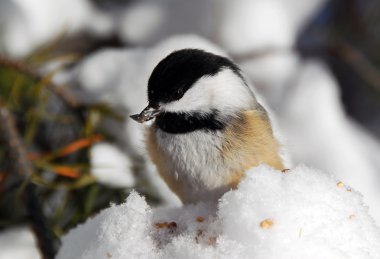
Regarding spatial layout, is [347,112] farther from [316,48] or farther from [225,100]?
[225,100]

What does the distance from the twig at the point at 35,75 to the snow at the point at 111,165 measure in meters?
0.11

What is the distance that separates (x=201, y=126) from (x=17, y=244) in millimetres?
583

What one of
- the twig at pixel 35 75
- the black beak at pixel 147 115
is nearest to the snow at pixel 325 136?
the twig at pixel 35 75

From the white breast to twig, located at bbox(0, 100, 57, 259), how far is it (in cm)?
23

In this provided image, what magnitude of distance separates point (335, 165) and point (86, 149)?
67 centimetres

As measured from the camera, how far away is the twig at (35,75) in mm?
1061

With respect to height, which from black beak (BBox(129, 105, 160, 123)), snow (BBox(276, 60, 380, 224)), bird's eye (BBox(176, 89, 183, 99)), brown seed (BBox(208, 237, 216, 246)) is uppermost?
bird's eye (BBox(176, 89, 183, 99))

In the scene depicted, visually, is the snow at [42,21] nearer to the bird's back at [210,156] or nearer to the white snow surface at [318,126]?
the white snow surface at [318,126]

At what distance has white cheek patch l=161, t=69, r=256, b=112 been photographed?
0.79m

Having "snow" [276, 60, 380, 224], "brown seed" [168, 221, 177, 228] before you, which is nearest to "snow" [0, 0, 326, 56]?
"snow" [276, 60, 380, 224]

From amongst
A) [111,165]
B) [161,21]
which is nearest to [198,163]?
[111,165]

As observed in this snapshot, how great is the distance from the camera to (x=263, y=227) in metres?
0.53

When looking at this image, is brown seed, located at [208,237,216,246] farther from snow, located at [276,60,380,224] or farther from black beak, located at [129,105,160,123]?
snow, located at [276,60,380,224]

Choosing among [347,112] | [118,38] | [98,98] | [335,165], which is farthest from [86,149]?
[347,112]
